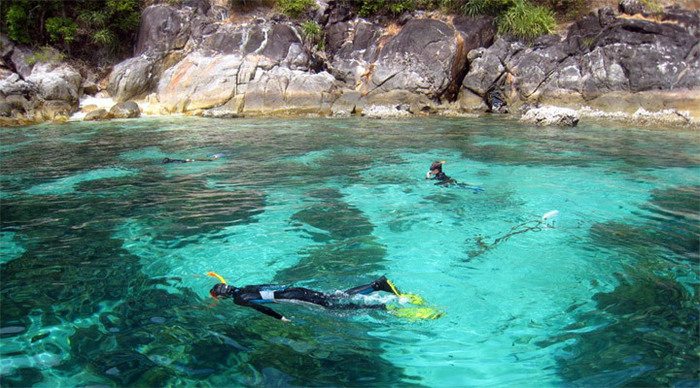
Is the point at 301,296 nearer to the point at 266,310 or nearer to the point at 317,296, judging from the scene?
the point at 317,296

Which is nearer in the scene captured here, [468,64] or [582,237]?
[582,237]

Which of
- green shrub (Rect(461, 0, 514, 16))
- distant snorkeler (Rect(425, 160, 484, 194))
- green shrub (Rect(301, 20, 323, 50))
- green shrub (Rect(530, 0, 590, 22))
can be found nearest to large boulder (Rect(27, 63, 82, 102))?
green shrub (Rect(301, 20, 323, 50))

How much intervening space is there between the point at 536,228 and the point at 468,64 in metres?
14.5

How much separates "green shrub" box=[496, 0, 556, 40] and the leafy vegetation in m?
15.7

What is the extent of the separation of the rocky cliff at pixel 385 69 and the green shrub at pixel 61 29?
1.56 meters

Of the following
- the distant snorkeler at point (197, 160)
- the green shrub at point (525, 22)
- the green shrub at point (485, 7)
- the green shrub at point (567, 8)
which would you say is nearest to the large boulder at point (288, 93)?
the green shrub at point (485, 7)

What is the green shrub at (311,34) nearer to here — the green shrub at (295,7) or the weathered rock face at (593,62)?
the green shrub at (295,7)

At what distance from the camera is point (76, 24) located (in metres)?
21.5

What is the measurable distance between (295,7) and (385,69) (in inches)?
205

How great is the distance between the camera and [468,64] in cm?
1939

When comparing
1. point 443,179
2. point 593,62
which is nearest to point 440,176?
point 443,179

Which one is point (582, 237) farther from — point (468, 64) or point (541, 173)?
point (468, 64)

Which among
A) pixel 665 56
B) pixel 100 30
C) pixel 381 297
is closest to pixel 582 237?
pixel 381 297

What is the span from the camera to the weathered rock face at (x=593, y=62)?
16.5 metres
